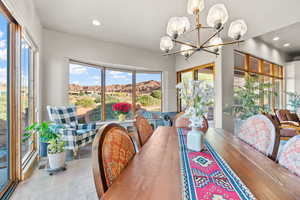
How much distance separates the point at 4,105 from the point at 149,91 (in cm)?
390

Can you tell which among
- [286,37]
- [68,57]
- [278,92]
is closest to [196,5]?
[68,57]

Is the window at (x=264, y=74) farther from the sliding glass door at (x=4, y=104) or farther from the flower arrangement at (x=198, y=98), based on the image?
the sliding glass door at (x=4, y=104)

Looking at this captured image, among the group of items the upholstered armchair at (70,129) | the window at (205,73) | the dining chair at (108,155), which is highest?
the window at (205,73)

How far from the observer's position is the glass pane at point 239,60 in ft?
13.0

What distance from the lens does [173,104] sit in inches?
201

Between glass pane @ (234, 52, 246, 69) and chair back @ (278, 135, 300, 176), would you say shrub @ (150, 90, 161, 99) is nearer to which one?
glass pane @ (234, 52, 246, 69)

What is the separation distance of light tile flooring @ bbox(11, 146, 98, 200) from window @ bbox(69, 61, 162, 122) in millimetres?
1868

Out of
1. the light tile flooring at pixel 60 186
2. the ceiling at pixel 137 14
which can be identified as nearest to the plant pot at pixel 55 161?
the light tile flooring at pixel 60 186

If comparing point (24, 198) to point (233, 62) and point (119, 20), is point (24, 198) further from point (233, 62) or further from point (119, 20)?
point (233, 62)

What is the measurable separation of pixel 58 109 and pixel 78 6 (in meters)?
1.98

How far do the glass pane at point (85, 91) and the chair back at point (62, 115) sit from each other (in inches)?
27.8

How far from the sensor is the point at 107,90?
14.7ft

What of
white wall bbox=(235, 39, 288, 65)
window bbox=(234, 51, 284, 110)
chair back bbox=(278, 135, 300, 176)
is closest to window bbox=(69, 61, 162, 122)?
window bbox=(234, 51, 284, 110)

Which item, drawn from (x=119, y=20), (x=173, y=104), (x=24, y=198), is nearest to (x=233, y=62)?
(x=173, y=104)
